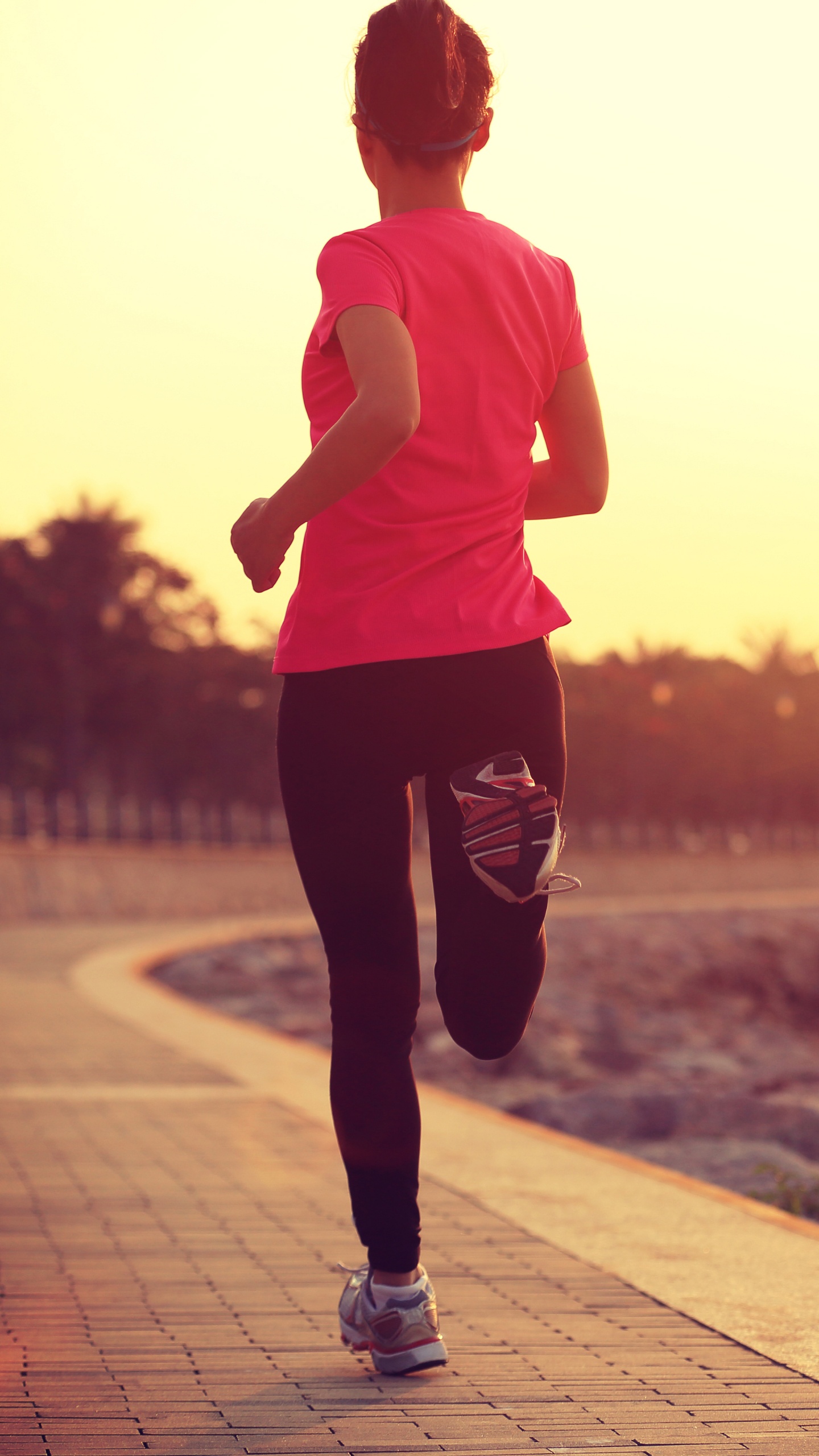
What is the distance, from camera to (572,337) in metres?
3.09

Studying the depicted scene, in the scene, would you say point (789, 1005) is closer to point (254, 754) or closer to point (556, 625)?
point (254, 754)

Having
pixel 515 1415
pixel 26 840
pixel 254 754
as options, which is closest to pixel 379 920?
pixel 515 1415

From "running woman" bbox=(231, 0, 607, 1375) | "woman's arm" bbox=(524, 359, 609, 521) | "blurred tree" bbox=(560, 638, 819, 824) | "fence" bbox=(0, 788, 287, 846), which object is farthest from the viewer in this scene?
"blurred tree" bbox=(560, 638, 819, 824)

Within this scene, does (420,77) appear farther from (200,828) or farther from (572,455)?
(200,828)

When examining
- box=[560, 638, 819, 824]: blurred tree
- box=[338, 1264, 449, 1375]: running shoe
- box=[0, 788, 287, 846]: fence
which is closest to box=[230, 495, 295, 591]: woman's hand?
box=[338, 1264, 449, 1375]: running shoe

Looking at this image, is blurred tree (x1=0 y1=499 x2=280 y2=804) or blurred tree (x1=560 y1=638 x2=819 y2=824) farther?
blurred tree (x1=560 y1=638 x2=819 y2=824)

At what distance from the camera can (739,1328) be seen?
11.1 ft

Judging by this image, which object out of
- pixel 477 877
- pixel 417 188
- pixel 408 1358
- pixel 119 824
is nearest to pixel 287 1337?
pixel 408 1358

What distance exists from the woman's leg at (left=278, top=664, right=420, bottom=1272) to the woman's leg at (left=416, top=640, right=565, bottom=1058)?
76 mm

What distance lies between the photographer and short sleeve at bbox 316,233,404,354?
274 cm

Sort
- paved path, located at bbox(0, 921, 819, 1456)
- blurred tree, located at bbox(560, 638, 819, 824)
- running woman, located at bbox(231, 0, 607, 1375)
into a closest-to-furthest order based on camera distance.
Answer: paved path, located at bbox(0, 921, 819, 1456) → running woman, located at bbox(231, 0, 607, 1375) → blurred tree, located at bbox(560, 638, 819, 824)

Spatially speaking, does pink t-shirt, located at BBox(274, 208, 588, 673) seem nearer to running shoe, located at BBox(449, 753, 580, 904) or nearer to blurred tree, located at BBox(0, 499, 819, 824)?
running shoe, located at BBox(449, 753, 580, 904)

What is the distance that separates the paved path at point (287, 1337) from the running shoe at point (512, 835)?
0.80 metres

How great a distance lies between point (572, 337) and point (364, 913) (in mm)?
1048
